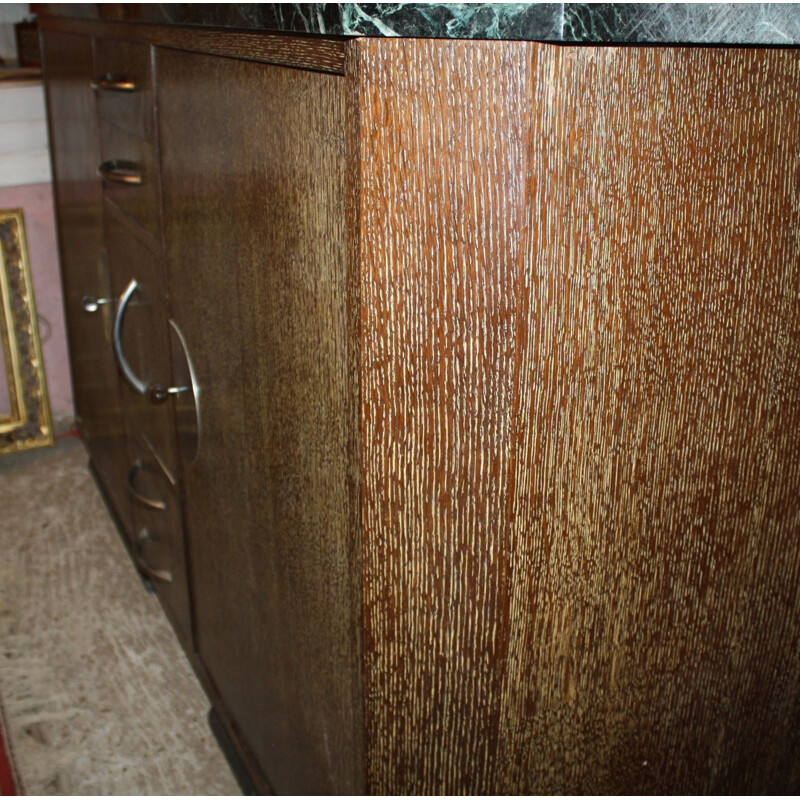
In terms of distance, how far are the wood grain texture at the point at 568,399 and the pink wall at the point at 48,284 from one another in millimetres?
1876

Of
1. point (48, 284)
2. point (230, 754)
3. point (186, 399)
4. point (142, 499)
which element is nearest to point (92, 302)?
point (142, 499)

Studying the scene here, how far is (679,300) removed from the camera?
0.64 meters

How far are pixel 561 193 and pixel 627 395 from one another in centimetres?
16

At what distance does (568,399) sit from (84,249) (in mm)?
1369

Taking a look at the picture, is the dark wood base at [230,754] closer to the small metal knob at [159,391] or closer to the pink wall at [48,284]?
the small metal knob at [159,391]

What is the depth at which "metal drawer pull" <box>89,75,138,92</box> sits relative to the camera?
3.71 ft

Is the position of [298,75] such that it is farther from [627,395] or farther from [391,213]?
[627,395]

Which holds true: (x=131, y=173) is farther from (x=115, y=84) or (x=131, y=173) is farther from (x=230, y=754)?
(x=230, y=754)

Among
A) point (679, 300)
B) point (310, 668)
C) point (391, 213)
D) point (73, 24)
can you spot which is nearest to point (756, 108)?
point (679, 300)

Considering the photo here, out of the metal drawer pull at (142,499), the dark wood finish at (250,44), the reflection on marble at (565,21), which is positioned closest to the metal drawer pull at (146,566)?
the metal drawer pull at (142,499)

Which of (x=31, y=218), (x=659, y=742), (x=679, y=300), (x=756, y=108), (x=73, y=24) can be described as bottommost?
(x=659, y=742)

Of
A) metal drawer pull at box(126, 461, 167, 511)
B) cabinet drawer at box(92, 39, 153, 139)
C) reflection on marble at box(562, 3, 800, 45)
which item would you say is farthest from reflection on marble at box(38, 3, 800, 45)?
metal drawer pull at box(126, 461, 167, 511)

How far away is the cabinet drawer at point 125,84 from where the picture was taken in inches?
42.5

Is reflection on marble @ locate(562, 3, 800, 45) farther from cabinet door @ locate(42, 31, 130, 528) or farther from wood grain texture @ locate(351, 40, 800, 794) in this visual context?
cabinet door @ locate(42, 31, 130, 528)
